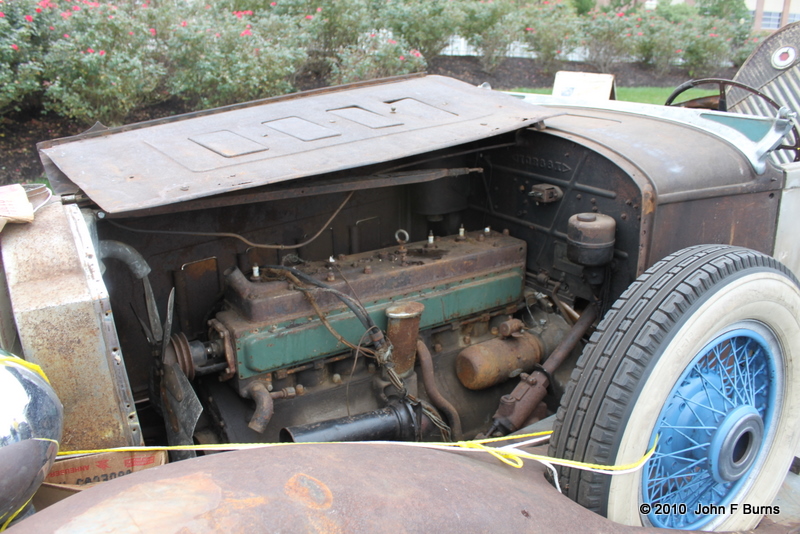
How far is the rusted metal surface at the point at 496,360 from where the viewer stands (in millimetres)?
2764

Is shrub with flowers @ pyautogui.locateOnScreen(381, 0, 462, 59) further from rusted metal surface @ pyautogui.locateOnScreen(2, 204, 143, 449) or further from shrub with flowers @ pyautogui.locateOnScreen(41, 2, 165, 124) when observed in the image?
rusted metal surface @ pyautogui.locateOnScreen(2, 204, 143, 449)

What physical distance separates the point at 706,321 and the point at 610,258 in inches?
20.9

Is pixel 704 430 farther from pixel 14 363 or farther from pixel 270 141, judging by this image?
pixel 14 363

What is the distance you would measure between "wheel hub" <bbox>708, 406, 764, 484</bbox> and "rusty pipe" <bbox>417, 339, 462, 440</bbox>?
3.29ft

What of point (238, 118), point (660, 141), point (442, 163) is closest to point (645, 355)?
point (660, 141)

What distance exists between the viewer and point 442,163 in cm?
307

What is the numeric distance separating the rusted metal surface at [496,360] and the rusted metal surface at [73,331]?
57.6 inches

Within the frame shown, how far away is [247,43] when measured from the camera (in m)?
8.16

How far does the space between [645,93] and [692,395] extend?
423 inches

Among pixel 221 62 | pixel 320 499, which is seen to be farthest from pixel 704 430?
pixel 221 62

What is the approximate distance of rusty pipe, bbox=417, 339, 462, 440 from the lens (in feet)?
8.81

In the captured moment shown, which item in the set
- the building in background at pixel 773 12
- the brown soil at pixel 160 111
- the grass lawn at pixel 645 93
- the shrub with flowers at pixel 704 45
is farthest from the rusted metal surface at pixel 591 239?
the building in background at pixel 773 12

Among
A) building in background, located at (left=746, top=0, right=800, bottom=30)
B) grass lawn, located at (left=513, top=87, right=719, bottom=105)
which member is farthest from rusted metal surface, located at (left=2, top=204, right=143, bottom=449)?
building in background, located at (left=746, top=0, right=800, bottom=30)

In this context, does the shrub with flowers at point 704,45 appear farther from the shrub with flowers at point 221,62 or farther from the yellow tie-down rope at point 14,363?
the yellow tie-down rope at point 14,363
